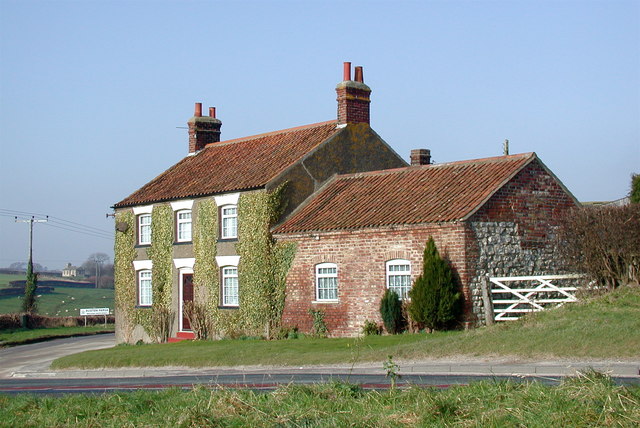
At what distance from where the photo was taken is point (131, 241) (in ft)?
125

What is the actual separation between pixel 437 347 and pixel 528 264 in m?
7.27

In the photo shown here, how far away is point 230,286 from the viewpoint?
3325cm

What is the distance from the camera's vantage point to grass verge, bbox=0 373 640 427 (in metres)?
9.71

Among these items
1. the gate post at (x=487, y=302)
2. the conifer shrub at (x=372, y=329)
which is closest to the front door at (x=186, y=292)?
the conifer shrub at (x=372, y=329)

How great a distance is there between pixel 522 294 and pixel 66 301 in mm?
72001

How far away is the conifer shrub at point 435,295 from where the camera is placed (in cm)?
2566

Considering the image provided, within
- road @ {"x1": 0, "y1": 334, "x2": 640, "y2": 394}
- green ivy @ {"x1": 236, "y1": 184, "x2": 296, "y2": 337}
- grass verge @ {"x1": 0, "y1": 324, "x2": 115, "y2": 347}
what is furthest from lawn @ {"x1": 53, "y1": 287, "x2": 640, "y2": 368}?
grass verge @ {"x1": 0, "y1": 324, "x2": 115, "y2": 347}

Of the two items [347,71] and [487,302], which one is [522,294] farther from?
[347,71]

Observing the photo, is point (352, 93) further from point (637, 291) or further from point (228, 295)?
point (637, 291)

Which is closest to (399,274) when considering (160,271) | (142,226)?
(160,271)

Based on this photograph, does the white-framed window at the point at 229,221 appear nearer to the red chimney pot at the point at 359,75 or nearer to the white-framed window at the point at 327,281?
the white-framed window at the point at 327,281

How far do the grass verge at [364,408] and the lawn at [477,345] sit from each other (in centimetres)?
780

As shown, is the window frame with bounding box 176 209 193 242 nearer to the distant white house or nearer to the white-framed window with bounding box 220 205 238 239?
the white-framed window with bounding box 220 205 238 239

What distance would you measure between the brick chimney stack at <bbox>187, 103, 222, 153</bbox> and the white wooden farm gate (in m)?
18.7
